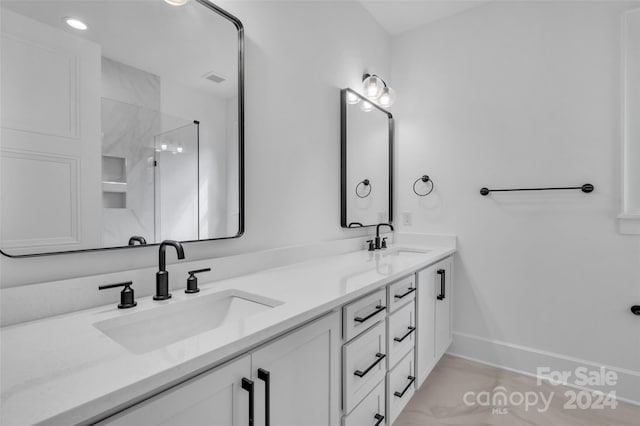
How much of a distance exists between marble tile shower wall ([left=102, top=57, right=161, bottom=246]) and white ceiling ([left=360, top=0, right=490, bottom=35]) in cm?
183

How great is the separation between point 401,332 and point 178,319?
3.26ft

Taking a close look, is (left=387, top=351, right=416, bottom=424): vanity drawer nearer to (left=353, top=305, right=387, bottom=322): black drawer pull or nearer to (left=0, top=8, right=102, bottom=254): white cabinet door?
(left=353, top=305, right=387, bottom=322): black drawer pull

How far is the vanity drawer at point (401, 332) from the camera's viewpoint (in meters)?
1.36

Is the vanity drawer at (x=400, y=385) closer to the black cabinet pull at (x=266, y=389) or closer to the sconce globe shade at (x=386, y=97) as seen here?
the black cabinet pull at (x=266, y=389)

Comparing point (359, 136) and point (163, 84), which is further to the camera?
point (359, 136)

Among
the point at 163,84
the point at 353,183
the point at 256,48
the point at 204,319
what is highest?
the point at 256,48

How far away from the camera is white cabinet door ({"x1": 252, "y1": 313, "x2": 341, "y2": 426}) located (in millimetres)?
759

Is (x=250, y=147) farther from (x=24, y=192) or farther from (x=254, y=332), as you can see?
(x=254, y=332)

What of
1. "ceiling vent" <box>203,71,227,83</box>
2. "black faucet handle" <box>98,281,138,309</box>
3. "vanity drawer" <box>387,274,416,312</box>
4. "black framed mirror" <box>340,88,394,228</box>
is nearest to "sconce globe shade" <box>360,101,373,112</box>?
"black framed mirror" <box>340,88,394,228</box>

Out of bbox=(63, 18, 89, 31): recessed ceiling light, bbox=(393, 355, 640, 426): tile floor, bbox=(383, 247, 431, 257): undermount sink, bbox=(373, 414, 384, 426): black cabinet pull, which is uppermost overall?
bbox=(63, 18, 89, 31): recessed ceiling light

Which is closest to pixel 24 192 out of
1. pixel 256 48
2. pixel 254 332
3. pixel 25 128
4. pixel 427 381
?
pixel 25 128

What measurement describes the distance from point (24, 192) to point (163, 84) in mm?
542

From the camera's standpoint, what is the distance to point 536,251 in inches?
79.4

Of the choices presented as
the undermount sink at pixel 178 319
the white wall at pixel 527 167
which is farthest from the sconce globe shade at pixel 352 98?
the undermount sink at pixel 178 319
